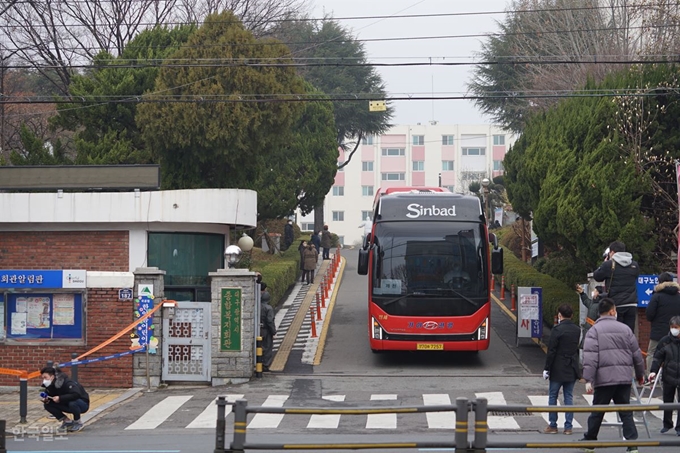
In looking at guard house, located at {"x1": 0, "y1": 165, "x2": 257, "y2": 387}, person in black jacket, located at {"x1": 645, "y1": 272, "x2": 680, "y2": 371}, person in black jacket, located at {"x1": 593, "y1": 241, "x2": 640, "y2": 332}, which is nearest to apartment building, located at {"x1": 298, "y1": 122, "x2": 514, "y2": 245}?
guard house, located at {"x1": 0, "y1": 165, "x2": 257, "y2": 387}

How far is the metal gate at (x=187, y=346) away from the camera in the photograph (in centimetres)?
1995

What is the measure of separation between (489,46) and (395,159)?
33550 mm

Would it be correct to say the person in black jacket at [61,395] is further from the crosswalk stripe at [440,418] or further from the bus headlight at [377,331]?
the bus headlight at [377,331]

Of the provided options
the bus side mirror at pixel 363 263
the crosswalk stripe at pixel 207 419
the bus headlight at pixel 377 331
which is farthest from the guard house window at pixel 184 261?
the crosswalk stripe at pixel 207 419

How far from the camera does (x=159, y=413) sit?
1645 centimetres

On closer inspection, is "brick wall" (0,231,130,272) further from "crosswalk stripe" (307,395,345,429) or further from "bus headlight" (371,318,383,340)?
"crosswalk stripe" (307,395,345,429)

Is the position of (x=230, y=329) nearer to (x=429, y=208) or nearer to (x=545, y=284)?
(x=429, y=208)

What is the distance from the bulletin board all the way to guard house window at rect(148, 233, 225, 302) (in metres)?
2.40

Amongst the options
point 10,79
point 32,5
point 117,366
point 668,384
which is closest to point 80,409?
point 117,366

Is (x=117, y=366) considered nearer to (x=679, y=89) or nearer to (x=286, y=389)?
(x=286, y=389)

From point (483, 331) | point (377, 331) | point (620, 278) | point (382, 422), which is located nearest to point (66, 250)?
point (377, 331)

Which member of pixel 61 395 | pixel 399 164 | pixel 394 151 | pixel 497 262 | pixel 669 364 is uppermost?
pixel 394 151

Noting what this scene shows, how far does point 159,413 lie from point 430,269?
7123 millimetres

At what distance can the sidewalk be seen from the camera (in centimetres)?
1470
